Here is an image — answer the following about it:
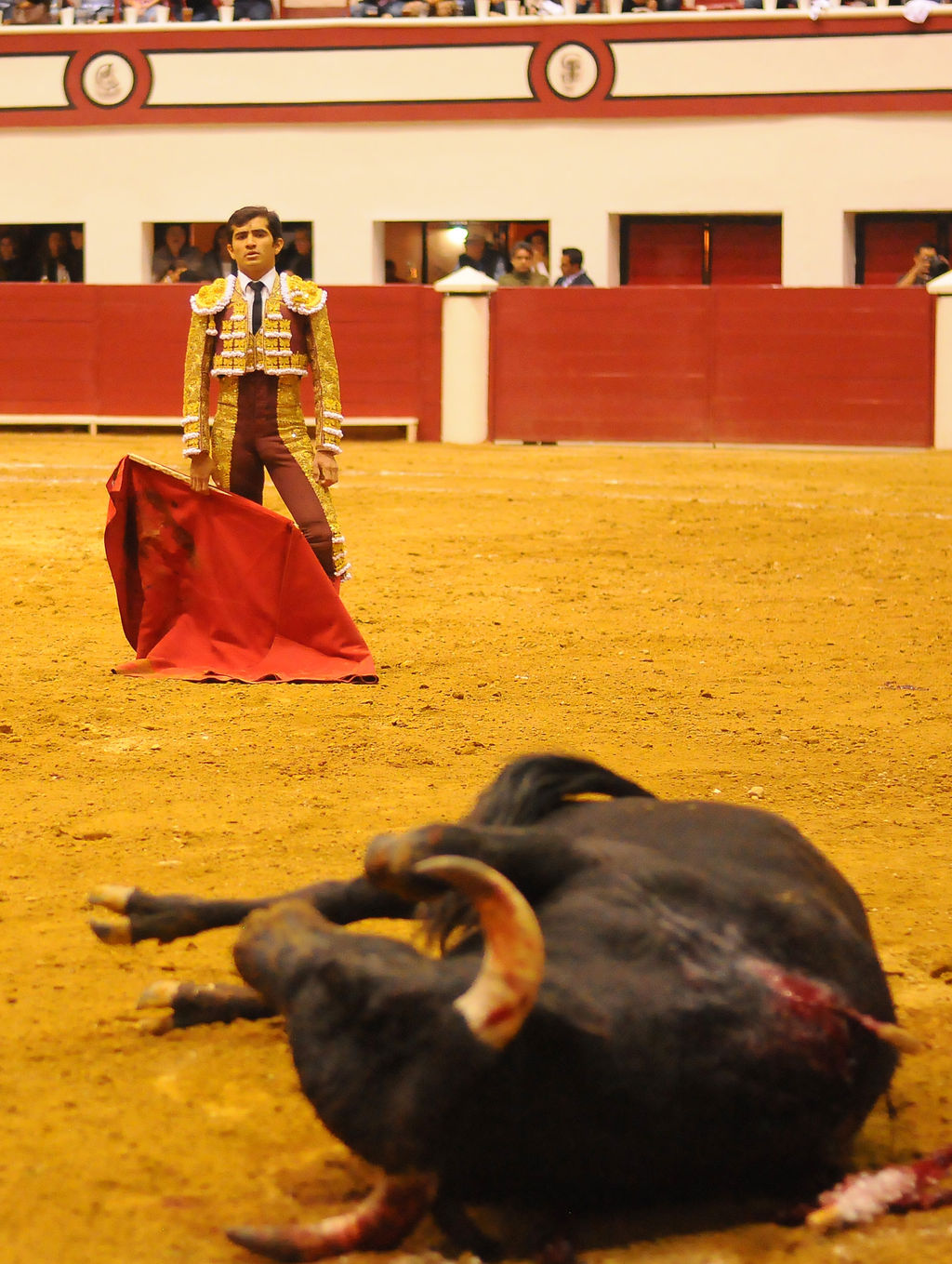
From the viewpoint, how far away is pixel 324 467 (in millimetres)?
5129

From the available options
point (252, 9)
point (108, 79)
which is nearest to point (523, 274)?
point (252, 9)

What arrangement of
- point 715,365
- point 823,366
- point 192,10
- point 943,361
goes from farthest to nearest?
point 192,10, point 715,365, point 823,366, point 943,361

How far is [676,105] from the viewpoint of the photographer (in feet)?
48.2

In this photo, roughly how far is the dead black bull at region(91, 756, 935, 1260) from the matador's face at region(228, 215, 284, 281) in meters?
3.09

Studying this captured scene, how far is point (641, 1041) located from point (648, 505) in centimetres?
734

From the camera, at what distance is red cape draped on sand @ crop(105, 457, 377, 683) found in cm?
493

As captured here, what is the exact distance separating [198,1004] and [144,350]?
461 inches

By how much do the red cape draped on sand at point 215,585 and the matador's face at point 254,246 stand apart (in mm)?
641

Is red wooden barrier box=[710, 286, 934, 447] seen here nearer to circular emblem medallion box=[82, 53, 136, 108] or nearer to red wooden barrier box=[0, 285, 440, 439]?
red wooden barrier box=[0, 285, 440, 439]

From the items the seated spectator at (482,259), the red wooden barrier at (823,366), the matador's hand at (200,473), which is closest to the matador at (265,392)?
the matador's hand at (200,473)

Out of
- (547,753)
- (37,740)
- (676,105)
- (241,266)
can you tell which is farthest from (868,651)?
(676,105)

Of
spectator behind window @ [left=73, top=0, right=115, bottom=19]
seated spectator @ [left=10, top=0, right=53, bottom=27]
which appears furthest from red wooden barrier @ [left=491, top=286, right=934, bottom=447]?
seated spectator @ [left=10, top=0, right=53, bottom=27]

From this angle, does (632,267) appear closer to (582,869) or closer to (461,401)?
(461,401)

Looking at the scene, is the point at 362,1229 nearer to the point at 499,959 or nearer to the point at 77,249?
the point at 499,959
